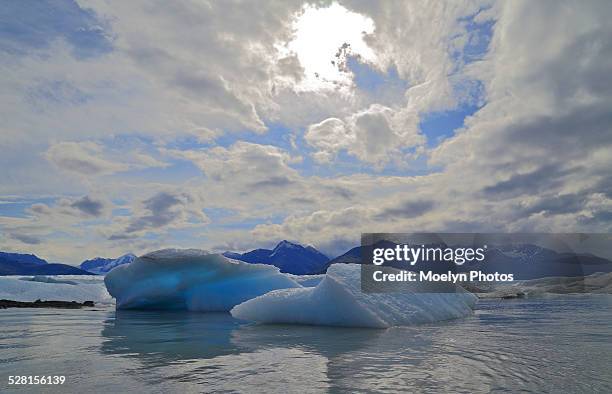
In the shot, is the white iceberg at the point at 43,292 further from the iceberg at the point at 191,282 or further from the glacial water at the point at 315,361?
the glacial water at the point at 315,361

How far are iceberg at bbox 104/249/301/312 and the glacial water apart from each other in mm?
9528

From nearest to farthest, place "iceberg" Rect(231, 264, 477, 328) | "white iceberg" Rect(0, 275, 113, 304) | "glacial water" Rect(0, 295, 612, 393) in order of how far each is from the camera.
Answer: "glacial water" Rect(0, 295, 612, 393) < "iceberg" Rect(231, 264, 477, 328) < "white iceberg" Rect(0, 275, 113, 304)

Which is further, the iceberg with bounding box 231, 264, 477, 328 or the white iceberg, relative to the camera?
the white iceberg

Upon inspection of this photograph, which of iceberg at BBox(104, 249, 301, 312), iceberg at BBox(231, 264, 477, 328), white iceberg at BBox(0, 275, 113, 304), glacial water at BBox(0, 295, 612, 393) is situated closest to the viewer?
glacial water at BBox(0, 295, 612, 393)

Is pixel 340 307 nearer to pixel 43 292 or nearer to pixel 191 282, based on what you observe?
pixel 191 282

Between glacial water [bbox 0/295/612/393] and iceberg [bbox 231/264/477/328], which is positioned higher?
iceberg [bbox 231/264/477/328]

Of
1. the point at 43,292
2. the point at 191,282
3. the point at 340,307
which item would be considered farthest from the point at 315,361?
the point at 43,292

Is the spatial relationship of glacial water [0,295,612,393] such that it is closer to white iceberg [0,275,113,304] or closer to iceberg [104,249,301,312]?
iceberg [104,249,301,312]

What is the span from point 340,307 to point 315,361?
4.95 m

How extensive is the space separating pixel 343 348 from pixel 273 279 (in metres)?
12.4

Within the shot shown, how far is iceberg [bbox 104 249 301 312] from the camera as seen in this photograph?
18.8 meters

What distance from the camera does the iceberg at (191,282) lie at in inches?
742

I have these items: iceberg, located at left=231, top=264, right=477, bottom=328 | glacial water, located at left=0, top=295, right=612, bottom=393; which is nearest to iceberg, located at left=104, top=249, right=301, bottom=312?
iceberg, located at left=231, top=264, right=477, bottom=328

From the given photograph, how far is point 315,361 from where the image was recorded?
228 inches
